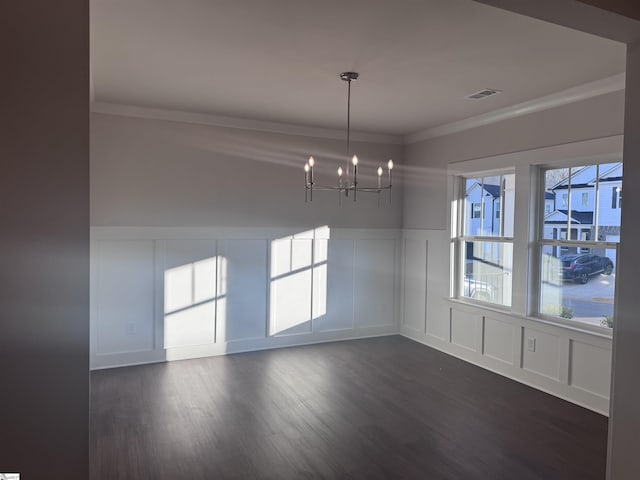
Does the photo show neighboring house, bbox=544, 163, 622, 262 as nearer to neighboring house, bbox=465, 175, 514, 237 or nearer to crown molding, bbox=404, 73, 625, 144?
neighboring house, bbox=465, 175, 514, 237

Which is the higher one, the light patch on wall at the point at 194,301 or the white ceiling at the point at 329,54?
the white ceiling at the point at 329,54

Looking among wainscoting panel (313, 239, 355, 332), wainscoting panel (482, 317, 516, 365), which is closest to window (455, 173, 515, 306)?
wainscoting panel (482, 317, 516, 365)

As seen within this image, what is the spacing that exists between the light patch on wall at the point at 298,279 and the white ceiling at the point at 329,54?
1661mm

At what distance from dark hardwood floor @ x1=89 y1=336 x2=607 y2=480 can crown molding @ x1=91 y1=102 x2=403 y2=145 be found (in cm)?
259

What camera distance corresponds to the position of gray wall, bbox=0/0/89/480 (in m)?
1.04

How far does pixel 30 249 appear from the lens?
107 centimetres

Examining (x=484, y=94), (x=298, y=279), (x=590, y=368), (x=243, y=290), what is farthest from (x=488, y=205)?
(x=243, y=290)

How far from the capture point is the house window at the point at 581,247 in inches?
150

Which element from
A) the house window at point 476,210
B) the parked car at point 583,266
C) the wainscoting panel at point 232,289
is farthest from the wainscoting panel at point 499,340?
the wainscoting panel at point 232,289

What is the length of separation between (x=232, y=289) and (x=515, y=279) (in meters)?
3.00

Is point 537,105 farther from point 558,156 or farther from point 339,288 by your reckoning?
point 339,288

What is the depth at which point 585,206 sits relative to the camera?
13.1ft

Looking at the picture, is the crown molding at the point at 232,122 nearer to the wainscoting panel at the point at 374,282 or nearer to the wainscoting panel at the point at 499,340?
the wainscoting panel at the point at 374,282

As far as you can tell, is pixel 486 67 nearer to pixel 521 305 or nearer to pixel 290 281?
pixel 521 305
